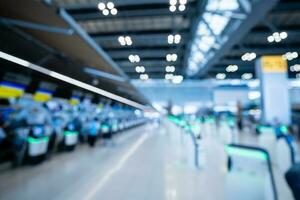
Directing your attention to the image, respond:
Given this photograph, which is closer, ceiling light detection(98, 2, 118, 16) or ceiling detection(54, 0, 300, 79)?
ceiling light detection(98, 2, 118, 16)

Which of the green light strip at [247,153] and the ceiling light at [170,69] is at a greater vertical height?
the ceiling light at [170,69]

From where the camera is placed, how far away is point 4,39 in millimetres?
4277

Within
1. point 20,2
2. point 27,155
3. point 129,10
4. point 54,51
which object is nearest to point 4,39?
point 20,2

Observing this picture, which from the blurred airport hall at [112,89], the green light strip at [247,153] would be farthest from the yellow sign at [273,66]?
the green light strip at [247,153]

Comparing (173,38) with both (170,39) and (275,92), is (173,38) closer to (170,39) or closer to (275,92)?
(170,39)

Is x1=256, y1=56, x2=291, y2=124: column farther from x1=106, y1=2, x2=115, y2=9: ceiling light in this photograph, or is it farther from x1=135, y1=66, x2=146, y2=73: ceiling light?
x1=106, y1=2, x2=115, y2=9: ceiling light

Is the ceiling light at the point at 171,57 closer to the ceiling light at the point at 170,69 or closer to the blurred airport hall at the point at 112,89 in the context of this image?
the blurred airport hall at the point at 112,89

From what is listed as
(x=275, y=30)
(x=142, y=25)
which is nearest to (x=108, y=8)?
(x=142, y=25)

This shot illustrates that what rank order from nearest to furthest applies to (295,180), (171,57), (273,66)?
(295,180)
(171,57)
(273,66)

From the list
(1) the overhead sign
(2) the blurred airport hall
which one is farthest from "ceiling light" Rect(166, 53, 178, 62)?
(1) the overhead sign

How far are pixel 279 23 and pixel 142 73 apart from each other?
5.18m

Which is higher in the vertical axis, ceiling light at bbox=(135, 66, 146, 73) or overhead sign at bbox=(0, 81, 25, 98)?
ceiling light at bbox=(135, 66, 146, 73)

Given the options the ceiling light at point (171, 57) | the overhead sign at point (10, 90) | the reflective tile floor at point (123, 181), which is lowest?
the reflective tile floor at point (123, 181)

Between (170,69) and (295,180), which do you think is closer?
(295,180)
